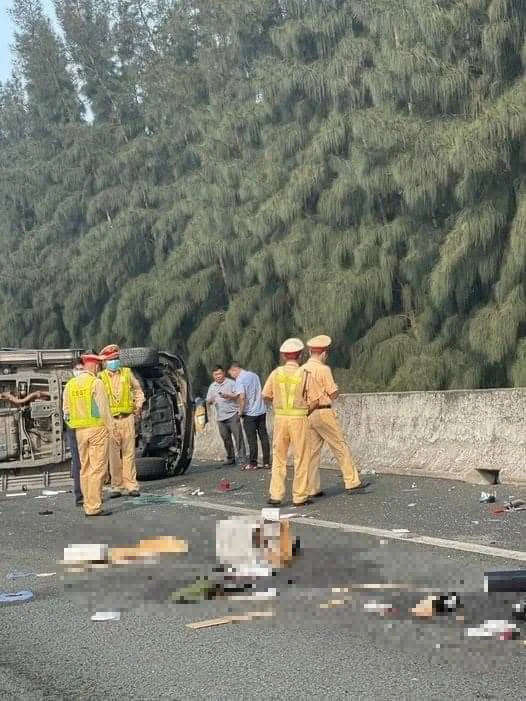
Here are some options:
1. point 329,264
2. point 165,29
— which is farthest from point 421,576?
point 165,29

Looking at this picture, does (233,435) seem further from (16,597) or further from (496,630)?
(496,630)

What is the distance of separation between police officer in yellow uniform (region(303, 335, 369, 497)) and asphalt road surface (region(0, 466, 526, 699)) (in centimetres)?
243

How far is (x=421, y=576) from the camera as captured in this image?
7469 millimetres

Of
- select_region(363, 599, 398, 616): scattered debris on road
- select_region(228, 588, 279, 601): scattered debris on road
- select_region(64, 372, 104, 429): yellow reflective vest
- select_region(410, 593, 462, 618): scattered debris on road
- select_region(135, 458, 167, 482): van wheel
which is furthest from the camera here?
select_region(135, 458, 167, 482): van wheel

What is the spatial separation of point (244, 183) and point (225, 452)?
17.5 m

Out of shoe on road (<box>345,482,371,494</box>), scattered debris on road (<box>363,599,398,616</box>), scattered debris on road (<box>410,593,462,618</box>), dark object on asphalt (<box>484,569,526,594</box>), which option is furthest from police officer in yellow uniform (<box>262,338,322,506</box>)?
scattered debris on road (<box>410,593,462,618</box>)

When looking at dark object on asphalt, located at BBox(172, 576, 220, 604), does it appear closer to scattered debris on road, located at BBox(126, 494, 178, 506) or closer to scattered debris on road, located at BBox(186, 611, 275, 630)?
scattered debris on road, located at BBox(186, 611, 275, 630)

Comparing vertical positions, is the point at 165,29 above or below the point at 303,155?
above

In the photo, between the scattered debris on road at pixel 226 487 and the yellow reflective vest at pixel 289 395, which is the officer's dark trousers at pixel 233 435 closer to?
the scattered debris on road at pixel 226 487

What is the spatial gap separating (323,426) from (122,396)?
2.89 metres

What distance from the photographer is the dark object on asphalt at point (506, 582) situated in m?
6.68

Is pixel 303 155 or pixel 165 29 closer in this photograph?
pixel 303 155

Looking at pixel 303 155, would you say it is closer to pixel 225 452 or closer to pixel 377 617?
pixel 225 452

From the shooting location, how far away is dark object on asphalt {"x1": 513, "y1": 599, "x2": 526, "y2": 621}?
619 centimetres
